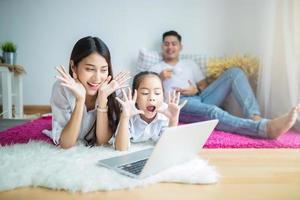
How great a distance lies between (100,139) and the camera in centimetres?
98

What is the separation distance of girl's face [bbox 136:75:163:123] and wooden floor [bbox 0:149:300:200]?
11.1 inches

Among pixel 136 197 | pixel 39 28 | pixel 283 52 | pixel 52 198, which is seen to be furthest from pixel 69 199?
pixel 39 28

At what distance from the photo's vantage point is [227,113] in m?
1.38

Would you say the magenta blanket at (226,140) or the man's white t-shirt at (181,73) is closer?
the magenta blanket at (226,140)

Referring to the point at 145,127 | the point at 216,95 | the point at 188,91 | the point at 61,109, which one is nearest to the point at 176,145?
the point at 145,127

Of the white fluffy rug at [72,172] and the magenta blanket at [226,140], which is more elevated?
the white fluffy rug at [72,172]

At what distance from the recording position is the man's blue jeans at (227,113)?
127 centimetres

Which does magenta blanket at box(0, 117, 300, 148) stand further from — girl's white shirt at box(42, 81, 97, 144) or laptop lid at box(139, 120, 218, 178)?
laptop lid at box(139, 120, 218, 178)

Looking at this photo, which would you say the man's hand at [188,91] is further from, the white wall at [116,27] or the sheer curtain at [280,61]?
the white wall at [116,27]

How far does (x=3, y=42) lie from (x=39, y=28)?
1.11 feet

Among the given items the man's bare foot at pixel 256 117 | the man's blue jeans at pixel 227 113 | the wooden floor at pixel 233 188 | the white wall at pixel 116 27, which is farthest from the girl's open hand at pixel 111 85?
the white wall at pixel 116 27

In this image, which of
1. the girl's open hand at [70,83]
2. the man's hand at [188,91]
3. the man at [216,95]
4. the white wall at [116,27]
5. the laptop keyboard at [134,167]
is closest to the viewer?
the laptop keyboard at [134,167]

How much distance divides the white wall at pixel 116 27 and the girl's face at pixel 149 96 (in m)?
1.41

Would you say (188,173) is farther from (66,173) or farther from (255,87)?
(255,87)
